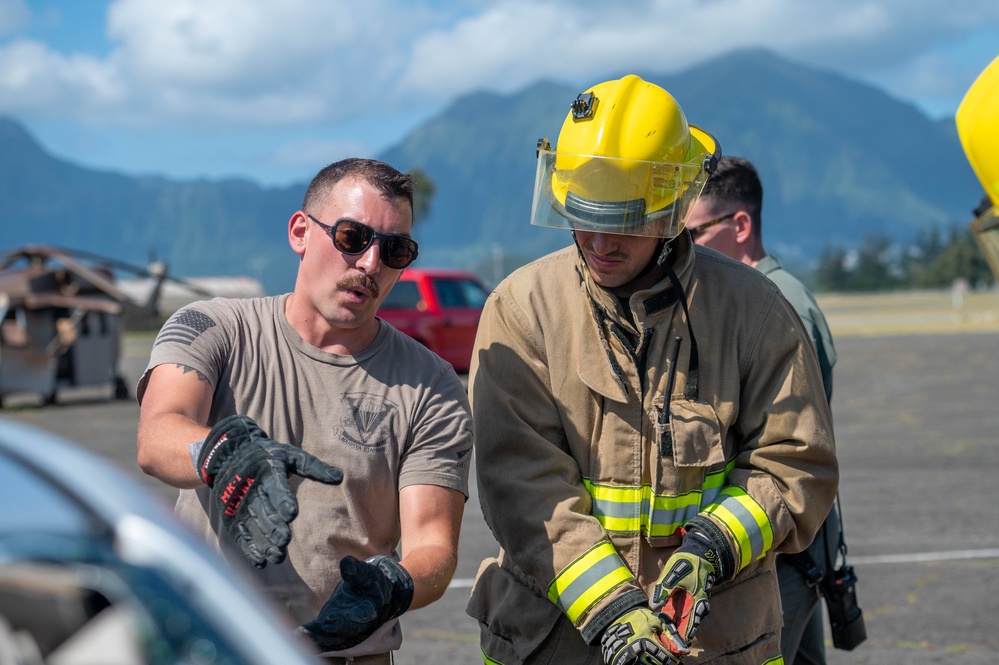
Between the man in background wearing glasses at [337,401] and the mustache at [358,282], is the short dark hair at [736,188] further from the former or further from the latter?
the mustache at [358,282]

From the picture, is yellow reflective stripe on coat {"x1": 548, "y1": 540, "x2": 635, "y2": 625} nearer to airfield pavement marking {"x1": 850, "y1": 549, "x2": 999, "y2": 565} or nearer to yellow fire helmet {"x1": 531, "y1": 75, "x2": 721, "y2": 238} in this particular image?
yellow fire helmet {"x1": 531, "y1": 75, "x2": 721, "y2": 238}

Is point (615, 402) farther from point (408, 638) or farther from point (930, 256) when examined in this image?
point (930, 256)

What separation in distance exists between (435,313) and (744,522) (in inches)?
619

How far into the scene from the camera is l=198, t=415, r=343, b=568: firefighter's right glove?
76.3 inches

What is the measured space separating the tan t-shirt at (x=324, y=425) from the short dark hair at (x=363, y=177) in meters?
0.32

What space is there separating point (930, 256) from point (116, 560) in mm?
137402

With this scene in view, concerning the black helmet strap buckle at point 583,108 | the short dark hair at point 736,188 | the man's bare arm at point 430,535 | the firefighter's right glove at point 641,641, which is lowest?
the firefighter's right glove at point 641,641

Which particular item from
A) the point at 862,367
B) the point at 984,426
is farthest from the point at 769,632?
the point at 862,367

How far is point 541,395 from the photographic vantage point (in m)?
2.70

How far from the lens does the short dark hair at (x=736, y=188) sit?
163 inches

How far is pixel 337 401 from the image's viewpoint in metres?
2.63

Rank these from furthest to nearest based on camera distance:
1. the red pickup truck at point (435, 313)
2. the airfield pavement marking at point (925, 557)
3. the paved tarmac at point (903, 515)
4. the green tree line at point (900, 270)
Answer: the green tree line at point (900, 270), the red pickup truck at point (435, 313), the airfield pavement marking at point (925, 557), the paved tarmac at point (903, 515)

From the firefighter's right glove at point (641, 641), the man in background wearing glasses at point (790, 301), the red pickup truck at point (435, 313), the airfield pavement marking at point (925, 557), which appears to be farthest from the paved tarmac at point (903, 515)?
the red pickup truck at point (435, 313)

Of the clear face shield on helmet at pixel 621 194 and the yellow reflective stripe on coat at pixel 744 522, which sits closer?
the yellow reflective stripe on coat at pixel 744 522
